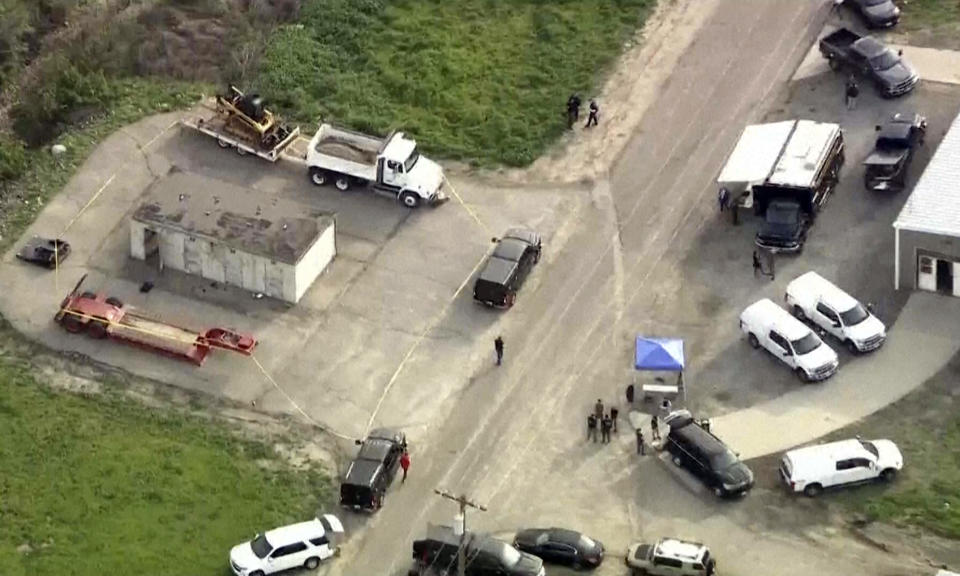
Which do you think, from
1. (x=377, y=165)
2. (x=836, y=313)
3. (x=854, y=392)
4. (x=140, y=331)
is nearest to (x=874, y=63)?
(x=836, y=313)

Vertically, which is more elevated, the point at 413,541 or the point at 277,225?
the point at 277,225

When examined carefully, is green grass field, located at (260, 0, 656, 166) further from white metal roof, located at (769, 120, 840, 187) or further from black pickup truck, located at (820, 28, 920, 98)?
white metal roof, located at (769, 120, 840, 187)

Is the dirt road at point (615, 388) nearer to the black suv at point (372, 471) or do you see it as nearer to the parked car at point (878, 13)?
the black suv at point (372, 471)

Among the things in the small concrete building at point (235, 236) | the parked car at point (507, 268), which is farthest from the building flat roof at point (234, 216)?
the parked car at point (507, 268)

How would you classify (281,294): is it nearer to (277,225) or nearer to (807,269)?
(277,225)

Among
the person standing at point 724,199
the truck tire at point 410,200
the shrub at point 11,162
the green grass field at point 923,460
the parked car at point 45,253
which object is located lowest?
the green grass field at point 923,460

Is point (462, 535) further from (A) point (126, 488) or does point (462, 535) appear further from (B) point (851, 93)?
(B) point (851, 93)

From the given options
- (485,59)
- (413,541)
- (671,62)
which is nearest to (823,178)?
(671,62)
